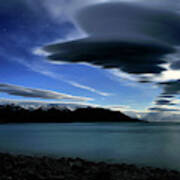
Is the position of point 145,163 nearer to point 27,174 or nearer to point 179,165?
point 179,165

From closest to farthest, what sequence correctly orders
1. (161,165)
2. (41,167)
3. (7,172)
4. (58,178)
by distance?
(58,178), (7,172), (41,167), (161,165)

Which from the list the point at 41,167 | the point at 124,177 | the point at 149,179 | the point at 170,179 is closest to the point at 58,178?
the point at 41,167

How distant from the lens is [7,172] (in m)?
12.3

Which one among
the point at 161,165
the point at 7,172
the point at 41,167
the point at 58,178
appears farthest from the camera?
the point at 161,165

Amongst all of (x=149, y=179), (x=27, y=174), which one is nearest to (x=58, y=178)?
(x=27, y=174)

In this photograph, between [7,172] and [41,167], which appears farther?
[41,167]

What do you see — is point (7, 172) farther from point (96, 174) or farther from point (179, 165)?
point (179, 165)

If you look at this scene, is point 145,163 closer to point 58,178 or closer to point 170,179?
point 170,179

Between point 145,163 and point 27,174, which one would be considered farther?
point 145,163

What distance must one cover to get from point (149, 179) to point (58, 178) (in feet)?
17.6

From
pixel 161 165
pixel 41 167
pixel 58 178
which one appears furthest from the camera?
pixel 161 165

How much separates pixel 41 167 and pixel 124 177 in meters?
5.44

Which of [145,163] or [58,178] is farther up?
[58,178]

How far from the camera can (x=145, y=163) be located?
21.9m
